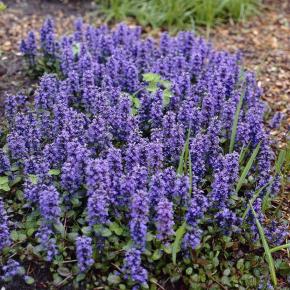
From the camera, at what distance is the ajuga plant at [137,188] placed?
3.96m

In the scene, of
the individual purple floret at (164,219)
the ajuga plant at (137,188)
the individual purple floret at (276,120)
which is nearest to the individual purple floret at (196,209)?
the ajuga plant at (137,188)

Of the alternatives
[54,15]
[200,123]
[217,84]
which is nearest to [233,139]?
[200,123]

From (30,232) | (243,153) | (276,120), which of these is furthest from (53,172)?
(276,120)

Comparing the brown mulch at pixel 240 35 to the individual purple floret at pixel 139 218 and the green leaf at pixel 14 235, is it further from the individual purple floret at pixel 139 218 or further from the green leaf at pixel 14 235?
the individual purple floret at pixel 139 218

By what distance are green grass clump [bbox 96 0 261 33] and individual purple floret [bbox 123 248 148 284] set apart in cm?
497

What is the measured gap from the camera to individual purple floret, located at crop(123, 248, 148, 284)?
3781mm

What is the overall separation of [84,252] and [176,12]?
517 centimetres

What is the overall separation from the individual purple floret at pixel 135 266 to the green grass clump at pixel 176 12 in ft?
16.3

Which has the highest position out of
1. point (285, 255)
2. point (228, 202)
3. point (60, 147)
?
point (60, 147)

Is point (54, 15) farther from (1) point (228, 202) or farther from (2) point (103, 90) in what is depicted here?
(1) point (228, 202)

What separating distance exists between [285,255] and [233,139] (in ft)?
3.78

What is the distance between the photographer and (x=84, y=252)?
380cm

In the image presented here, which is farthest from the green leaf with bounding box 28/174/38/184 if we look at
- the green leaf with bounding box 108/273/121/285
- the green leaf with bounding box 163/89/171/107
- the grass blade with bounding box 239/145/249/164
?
the grass blade with bounding box 239/145/249/164

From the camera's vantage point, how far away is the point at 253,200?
428 cm
